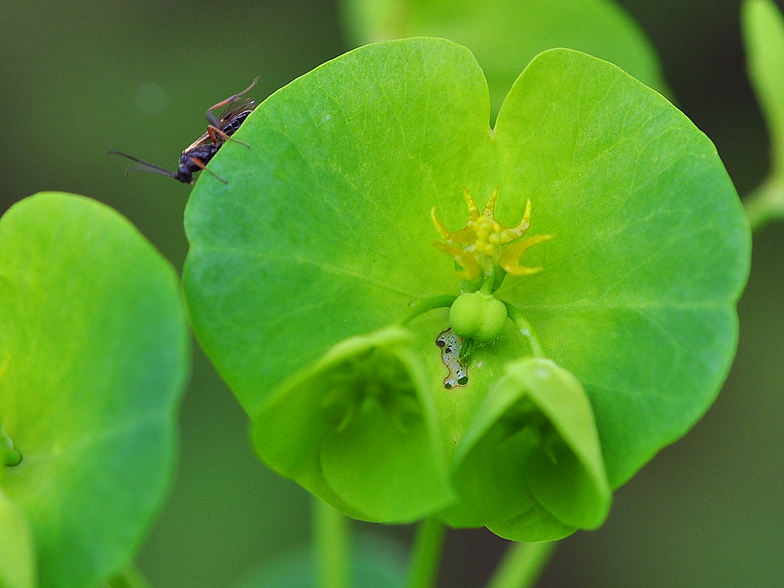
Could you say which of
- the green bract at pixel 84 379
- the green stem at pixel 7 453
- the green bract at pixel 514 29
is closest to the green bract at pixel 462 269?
the green bract at pixel 84 379

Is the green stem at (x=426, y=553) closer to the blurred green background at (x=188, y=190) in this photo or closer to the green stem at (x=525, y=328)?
the green stem at (x=525, y=328)

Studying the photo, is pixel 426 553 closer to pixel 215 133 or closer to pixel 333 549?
pixel 333 549

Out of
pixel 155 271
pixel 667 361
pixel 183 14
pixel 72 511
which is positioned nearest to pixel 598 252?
pixel 667 361

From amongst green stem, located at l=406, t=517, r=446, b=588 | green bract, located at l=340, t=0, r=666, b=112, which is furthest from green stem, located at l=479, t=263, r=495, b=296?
green bract, located at l=340, t=0, r=666, b=112

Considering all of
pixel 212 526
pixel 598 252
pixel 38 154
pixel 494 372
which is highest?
pixel 598 252

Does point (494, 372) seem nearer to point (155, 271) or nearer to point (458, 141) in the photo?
point (458, 141)

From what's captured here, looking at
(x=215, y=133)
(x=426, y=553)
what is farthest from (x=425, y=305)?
(x=215, y=133)
